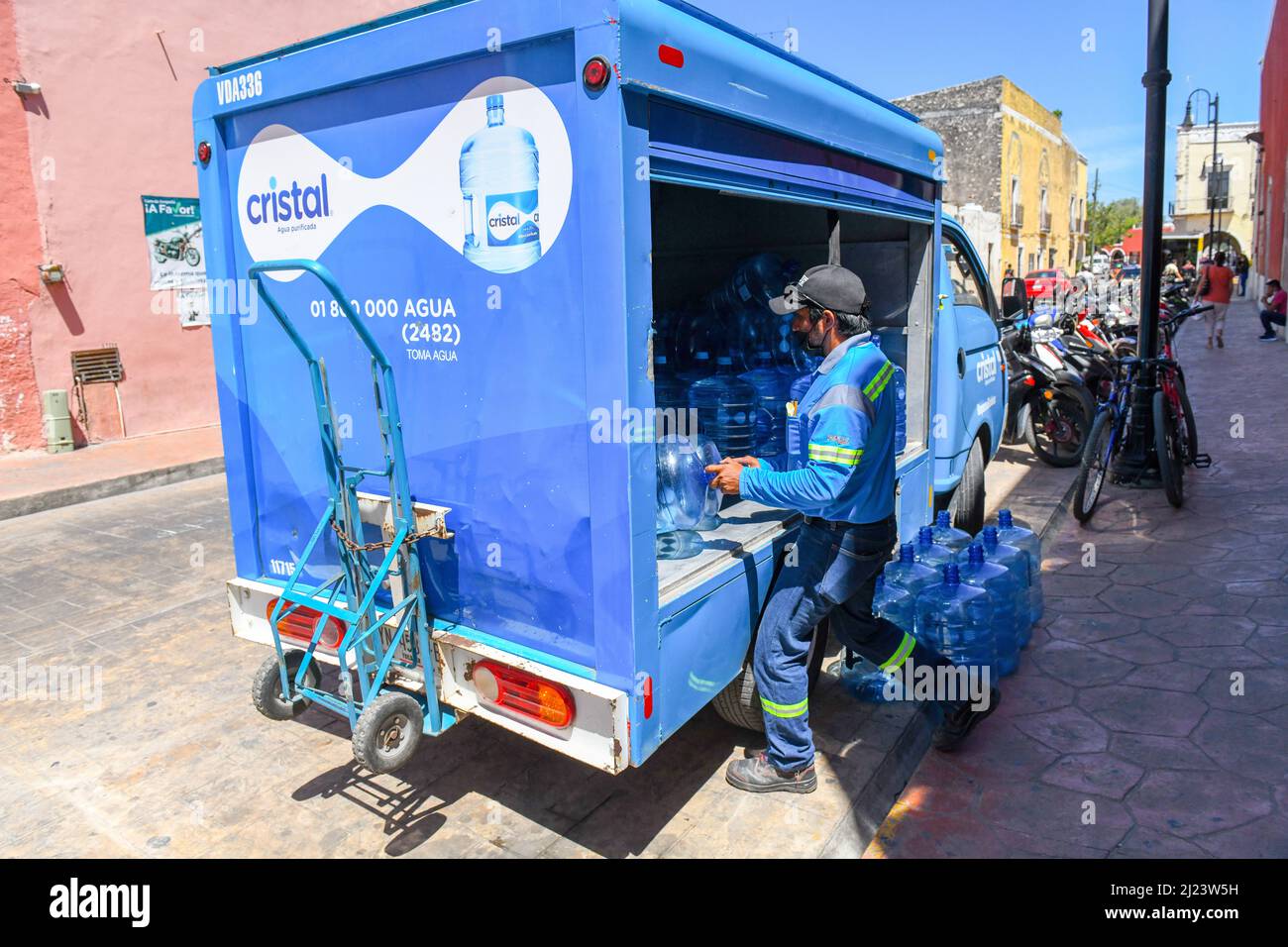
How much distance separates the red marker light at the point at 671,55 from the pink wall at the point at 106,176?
396 inches

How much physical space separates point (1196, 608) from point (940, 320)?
7.27 ft

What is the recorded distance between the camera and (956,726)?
3873 mm

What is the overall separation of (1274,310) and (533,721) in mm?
21292

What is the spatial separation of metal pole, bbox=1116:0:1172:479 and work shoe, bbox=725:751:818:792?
218 inches

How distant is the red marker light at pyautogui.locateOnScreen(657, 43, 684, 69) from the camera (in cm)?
259

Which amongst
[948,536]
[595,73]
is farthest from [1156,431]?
[595,73]

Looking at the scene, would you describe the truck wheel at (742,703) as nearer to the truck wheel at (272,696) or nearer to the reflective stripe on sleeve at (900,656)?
the reflective stripe on sleeve at (900,656)

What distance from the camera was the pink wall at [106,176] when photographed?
32.7ft

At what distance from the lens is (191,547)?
7273 mm

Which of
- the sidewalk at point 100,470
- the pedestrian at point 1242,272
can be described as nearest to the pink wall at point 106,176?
the sidewalk at point 100,470

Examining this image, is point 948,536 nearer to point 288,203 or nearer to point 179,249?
point 288,203

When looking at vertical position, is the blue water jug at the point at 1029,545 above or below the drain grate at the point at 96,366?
below

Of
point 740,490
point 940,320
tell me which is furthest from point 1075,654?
point 740,490
